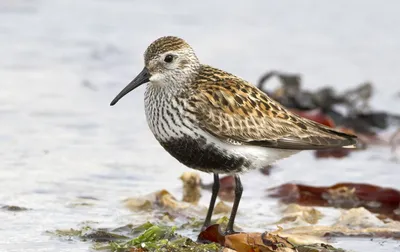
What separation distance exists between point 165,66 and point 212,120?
56 cm

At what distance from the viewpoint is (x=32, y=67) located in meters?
11.1

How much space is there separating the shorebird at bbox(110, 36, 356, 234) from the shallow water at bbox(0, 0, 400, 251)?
0.64m

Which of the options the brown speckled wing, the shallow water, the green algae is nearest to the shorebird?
the brown speckled wing

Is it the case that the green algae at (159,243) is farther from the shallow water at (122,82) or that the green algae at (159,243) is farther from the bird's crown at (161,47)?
the bird's crown at (161,47)

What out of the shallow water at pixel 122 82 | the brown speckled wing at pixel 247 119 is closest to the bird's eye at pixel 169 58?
the brown speckled wing at pixel 247 119

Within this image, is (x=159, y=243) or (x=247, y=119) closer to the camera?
(x=159, y=243)

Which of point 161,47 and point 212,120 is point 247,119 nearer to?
point 212,120

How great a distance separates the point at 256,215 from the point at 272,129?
839 mm

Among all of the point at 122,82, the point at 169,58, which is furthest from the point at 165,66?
the point at 122,82

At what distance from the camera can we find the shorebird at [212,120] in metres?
6.95

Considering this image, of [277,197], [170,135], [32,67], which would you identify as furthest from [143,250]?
[32,67]

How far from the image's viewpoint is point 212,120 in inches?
276

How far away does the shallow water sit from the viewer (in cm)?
784

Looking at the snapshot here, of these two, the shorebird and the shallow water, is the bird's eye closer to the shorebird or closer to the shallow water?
the shorebird
